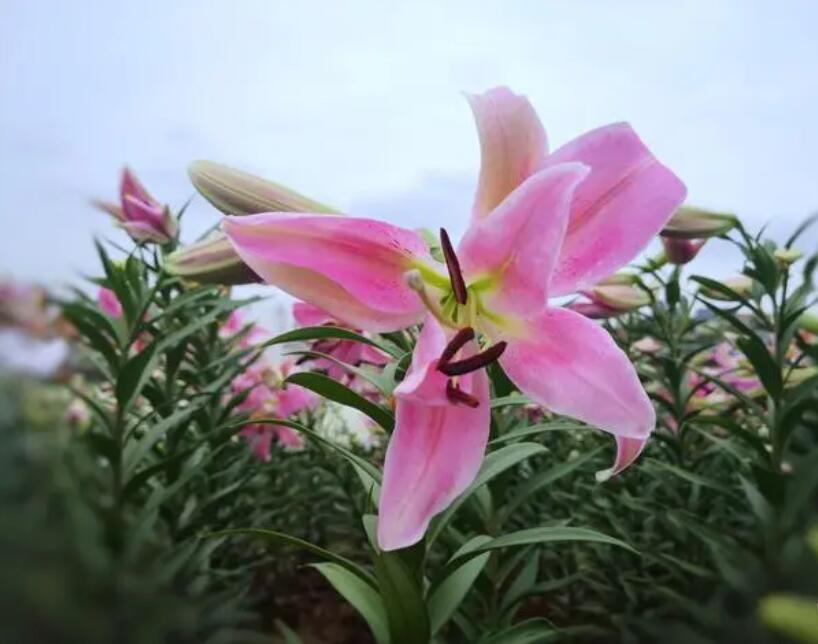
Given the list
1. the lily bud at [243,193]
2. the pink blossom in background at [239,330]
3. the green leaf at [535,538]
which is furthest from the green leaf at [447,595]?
the pink blossom in background at [239,330]

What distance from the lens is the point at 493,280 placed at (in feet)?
1.37

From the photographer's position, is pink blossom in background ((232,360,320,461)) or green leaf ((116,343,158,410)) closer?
green leaf ((116,343,158,410))

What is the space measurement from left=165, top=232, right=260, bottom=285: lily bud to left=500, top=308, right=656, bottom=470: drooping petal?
Result: 0.18 m

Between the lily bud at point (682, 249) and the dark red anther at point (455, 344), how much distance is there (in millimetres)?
385

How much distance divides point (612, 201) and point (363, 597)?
256mm

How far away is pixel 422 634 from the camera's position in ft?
1.58

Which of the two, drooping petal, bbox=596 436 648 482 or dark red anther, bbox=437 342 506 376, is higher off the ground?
dark red anther, bbox=437 342 506 376

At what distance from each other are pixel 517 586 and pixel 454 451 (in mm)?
463

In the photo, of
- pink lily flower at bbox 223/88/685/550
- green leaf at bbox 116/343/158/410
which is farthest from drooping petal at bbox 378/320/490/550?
green leaf at bbox 116/343/158/410

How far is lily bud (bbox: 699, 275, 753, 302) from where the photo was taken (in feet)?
2.94

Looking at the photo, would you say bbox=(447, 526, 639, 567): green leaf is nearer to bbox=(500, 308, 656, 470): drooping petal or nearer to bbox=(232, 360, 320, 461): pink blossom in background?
bbox=(500, 308, 656, 470): drooping petal

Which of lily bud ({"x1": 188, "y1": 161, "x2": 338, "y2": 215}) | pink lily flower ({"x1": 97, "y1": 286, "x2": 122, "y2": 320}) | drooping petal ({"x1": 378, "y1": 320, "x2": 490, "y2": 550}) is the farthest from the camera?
pink lily flower ({"x1": 97, "y1": 286, "x2": 122, "y2": 320})

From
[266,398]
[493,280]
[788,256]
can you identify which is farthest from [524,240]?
[266,398]

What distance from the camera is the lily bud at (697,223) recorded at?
25.2 inches
